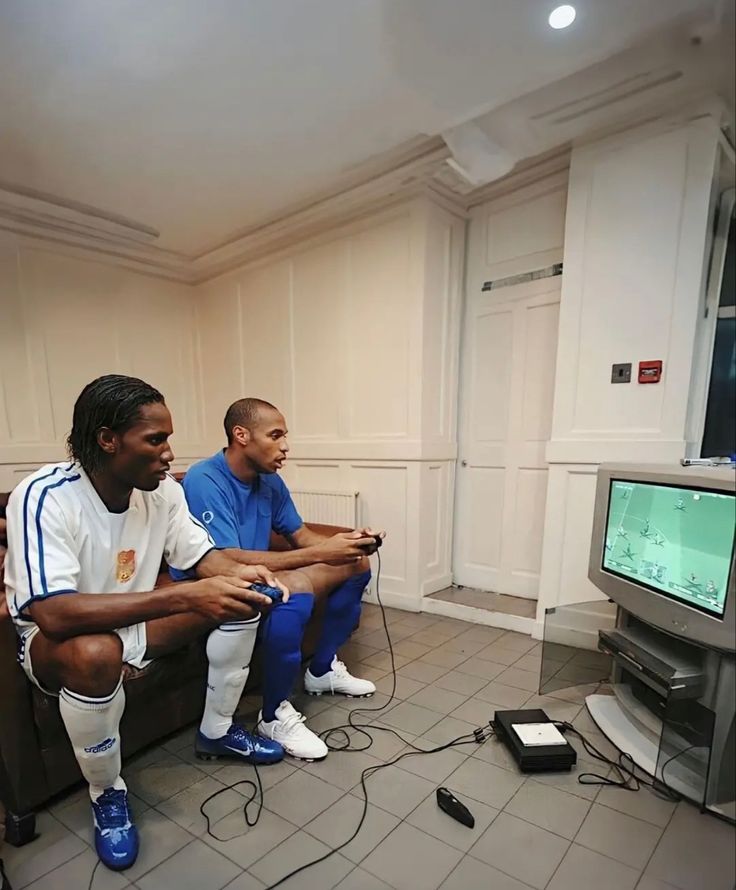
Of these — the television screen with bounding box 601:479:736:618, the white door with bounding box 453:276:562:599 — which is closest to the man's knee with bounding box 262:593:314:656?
the television screen with bounding box 601:479:736:618

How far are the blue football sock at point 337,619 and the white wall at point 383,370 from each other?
3.09ft

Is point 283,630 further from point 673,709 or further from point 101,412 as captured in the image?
point 673,709

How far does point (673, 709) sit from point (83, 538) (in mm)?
1606

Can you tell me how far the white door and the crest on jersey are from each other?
2.06 m

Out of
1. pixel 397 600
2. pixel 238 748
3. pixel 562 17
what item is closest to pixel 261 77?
pixel 562 17

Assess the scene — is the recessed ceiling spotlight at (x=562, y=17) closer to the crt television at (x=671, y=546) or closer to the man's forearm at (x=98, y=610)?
the crt television at (x=671, y=546)

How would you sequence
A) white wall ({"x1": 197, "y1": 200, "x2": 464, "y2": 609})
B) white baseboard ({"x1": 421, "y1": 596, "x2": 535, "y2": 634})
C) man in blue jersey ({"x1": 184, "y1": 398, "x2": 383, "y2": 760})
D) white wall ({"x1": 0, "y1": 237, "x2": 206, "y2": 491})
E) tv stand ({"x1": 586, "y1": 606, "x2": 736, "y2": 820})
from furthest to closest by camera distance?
white wall ({"x1": 0, "y1": 237, "x2": 206, "y2": 491}), white wall ({"x1": 197, "y1": 200, "x2": 464, "y2": 609}), white baseboard ({"x1": 421, "y1": 596, "x2": 535, "y2": 634}), man in blue jersey ({"x1": 184, "y1": 398, "x2": 383, "y2": 760}), tv stand ({"x1": 586, "y1": 606, "x2": 736, "y2": 820})

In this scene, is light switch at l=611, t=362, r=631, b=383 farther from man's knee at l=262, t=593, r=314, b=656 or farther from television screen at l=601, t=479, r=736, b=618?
man's knee at l=262, t=593, r=314, b=656

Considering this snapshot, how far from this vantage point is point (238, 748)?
4.57 ft

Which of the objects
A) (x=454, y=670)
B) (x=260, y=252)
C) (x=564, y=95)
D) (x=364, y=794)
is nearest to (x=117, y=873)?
(x=364, y=794)

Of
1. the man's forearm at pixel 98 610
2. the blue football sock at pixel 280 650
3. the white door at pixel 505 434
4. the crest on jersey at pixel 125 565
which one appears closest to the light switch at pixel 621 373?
the white door at pixel 505 434

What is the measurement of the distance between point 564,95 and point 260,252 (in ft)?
7.16

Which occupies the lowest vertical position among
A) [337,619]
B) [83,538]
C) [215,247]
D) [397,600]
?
[397,600]

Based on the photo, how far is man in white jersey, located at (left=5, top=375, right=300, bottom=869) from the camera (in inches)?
40.8
